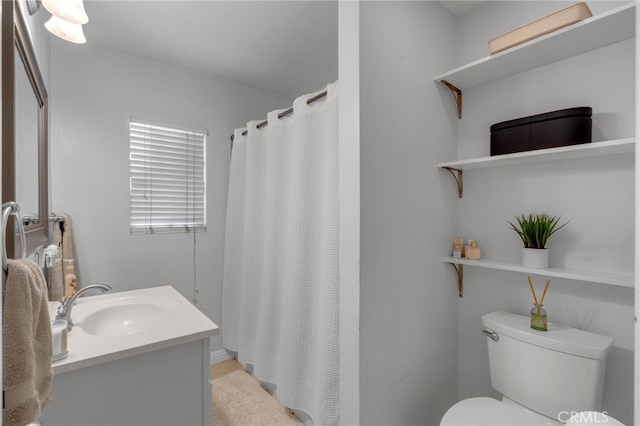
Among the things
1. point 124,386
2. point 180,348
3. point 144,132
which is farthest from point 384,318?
point 144,132

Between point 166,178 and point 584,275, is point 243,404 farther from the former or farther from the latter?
point 584,275

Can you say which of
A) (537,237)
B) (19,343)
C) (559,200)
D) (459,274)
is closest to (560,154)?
(559,200)

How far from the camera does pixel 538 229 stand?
1.35 m

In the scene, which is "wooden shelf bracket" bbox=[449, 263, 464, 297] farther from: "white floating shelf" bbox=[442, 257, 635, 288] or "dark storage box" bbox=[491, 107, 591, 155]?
"dark storage box" bbox=[491, 107, 591, 155]

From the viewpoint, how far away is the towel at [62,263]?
4.97ft

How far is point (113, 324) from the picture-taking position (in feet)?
5.04

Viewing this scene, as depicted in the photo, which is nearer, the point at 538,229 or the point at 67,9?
the point at 67,9

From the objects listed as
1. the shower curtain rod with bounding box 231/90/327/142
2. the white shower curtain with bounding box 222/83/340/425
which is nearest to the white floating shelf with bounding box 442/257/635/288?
the white shower curtain with bounding box 222/83/340/425

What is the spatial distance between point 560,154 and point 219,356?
101 inches

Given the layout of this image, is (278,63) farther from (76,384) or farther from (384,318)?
(76,384)

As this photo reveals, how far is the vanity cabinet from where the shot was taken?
1124mm

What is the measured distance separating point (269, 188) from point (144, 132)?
3.31 ft

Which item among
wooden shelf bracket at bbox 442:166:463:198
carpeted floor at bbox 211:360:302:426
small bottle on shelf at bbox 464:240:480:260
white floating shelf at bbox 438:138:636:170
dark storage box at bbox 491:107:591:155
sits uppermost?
dark storage box at bbox 491:107:591:155

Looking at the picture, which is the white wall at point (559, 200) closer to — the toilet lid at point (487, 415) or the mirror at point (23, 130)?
the toilet lid at point (487, 415)
